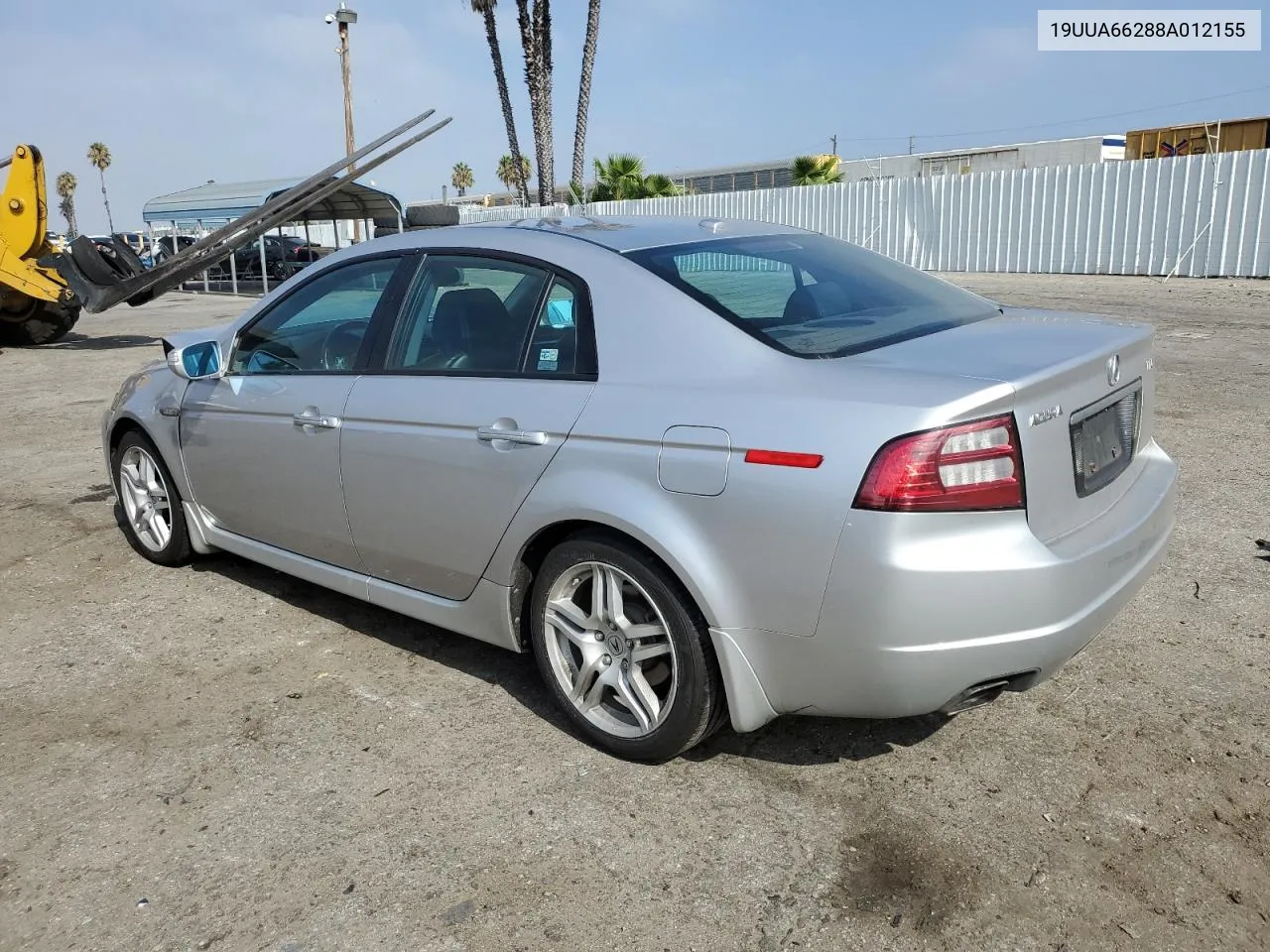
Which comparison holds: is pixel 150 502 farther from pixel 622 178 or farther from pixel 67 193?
pixel 67 193

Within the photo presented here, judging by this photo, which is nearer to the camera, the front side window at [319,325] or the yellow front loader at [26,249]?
the front side window at [319,325]

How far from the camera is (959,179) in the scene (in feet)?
71.4

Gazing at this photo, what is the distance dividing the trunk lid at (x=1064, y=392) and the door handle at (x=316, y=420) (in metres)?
1.94

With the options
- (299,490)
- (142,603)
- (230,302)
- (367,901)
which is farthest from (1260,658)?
(230,302)

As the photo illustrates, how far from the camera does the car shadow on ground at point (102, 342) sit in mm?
15453

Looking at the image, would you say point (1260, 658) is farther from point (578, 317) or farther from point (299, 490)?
point (299, 490)

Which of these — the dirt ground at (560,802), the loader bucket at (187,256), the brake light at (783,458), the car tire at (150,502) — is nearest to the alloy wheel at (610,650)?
the dirt ground at (560,802)

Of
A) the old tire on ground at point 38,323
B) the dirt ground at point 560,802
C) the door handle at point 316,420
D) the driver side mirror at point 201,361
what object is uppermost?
the driver side mirror at point 201,361

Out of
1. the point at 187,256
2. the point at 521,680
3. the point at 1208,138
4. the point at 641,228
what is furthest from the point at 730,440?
the point at 1208,138

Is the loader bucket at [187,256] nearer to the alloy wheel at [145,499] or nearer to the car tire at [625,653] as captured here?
the alloy wheel at [145,499]

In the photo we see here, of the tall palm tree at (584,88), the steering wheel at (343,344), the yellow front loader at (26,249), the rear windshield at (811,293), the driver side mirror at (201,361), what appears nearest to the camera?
the rear windshield at (811,293)

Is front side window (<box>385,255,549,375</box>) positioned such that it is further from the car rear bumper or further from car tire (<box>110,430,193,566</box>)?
car tire (<box>110,430,193,566</box>)

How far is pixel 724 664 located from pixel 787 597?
0.30 metres

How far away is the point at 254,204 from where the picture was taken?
21656 millimetres
